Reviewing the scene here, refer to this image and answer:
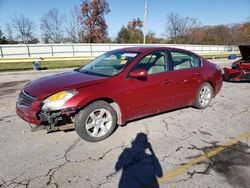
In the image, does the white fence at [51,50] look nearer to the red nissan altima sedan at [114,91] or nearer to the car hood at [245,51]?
the car hood at [245,51]

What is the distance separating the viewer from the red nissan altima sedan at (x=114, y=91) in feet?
Answer: 11.4

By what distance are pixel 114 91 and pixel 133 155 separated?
1.16 metres

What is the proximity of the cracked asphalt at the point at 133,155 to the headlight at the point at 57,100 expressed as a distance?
0.71m

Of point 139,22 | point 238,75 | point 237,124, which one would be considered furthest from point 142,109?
point 139,22

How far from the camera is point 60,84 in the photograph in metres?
3.74

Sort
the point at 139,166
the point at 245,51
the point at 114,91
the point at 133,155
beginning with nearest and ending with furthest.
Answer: the point at 139,166, the point at 133,155, the point at 114,91, the point at 245,51

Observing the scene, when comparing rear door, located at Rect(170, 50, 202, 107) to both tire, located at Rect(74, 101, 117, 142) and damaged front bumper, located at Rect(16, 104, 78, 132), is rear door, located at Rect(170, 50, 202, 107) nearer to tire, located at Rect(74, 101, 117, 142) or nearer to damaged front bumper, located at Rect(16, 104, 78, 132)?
tire, located at Rect(74, 101, 117, 142)

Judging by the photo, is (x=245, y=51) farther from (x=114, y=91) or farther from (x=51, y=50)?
(x=51, y=50)

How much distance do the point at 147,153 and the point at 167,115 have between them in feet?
6.12

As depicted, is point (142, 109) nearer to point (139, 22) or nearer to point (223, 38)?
point (223, 38)

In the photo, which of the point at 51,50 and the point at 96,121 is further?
the point at 51,50

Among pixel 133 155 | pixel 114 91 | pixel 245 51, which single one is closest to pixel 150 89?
pixel 114 91

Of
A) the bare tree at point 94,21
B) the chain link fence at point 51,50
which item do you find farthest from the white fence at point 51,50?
the bare tree at point 94,21

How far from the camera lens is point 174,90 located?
4.73m
